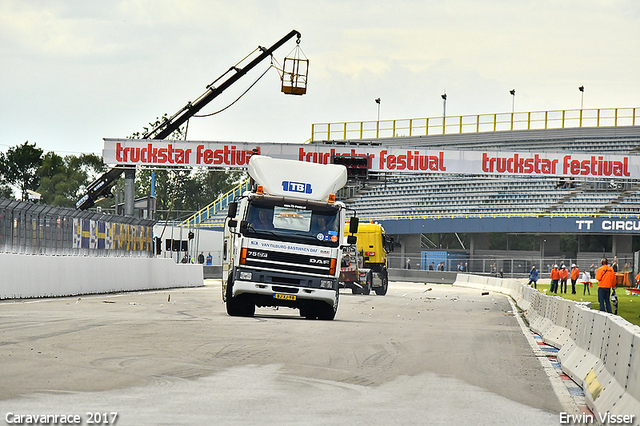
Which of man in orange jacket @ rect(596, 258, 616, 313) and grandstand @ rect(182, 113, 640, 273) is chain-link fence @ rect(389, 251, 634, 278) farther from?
man in orange jacket @ rect(596, 258, 616, 313)

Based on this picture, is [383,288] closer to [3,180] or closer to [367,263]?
[367,263]

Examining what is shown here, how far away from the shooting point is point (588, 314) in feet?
36.9

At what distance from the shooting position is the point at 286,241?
59.3 feet

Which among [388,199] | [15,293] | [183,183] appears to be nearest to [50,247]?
[15,293]

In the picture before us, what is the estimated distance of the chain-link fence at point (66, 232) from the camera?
2389 cm

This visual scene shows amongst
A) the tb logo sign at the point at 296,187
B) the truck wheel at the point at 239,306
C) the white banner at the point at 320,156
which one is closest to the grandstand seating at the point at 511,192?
the white banner at the point at 320,156

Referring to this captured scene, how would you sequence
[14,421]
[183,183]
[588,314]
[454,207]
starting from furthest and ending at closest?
[183,183] → [454,207] → [588,314] → [14,421]

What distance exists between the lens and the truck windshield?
59.3 feet

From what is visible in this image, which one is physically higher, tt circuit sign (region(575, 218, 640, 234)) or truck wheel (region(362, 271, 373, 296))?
tt circuit sign (region(575, 218, 640, 234))

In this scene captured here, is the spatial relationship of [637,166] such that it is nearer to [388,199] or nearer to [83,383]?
[388,199]

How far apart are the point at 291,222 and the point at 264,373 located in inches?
336

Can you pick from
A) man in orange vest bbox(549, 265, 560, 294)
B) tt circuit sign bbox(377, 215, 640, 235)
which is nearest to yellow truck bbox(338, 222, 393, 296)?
man in orange vest bbox(549, 265, 560, 294)

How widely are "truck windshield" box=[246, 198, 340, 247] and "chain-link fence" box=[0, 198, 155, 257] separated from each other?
862 cm

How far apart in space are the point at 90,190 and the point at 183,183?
63.0 meters
